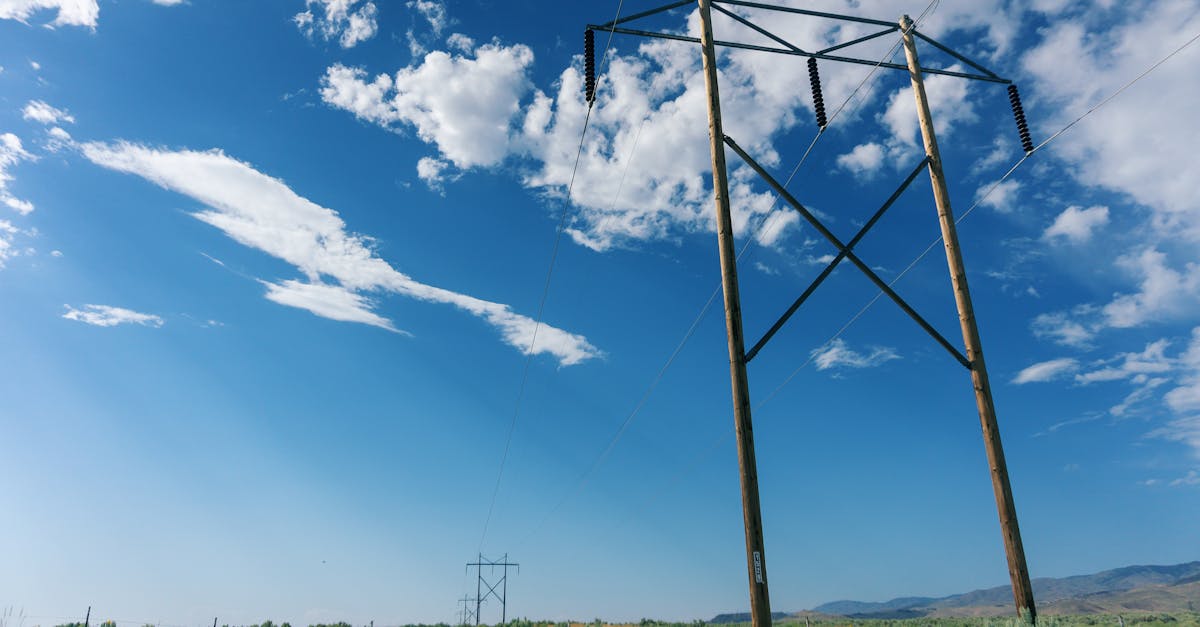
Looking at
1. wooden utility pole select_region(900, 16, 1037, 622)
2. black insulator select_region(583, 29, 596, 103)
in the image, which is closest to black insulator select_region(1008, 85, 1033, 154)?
wooden utility pole select_region(900, 16, 1037, 622)

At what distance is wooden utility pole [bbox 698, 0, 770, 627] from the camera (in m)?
10.6

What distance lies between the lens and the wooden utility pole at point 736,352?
10.6 metres

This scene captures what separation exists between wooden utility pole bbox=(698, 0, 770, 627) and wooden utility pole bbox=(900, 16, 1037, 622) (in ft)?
16.8

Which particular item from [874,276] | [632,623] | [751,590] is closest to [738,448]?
[751,590]

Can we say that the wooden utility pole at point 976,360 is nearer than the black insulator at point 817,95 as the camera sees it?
Yes

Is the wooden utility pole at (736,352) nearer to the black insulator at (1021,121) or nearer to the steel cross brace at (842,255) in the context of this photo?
the steel cross brace at (842,255)

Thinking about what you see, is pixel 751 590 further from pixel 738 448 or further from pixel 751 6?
pixel 751 6

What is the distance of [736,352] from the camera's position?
11609 mm

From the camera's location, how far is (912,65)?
→ 1574 cm

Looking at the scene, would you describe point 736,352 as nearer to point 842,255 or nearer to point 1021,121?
point 842,255

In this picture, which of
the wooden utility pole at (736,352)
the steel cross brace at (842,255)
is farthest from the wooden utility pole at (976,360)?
the wooden utility pole at (736,352)

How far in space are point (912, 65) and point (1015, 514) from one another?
10.3 m

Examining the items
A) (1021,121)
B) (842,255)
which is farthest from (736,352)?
(1021,121)

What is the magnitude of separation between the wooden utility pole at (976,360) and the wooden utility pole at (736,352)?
5.13 m
